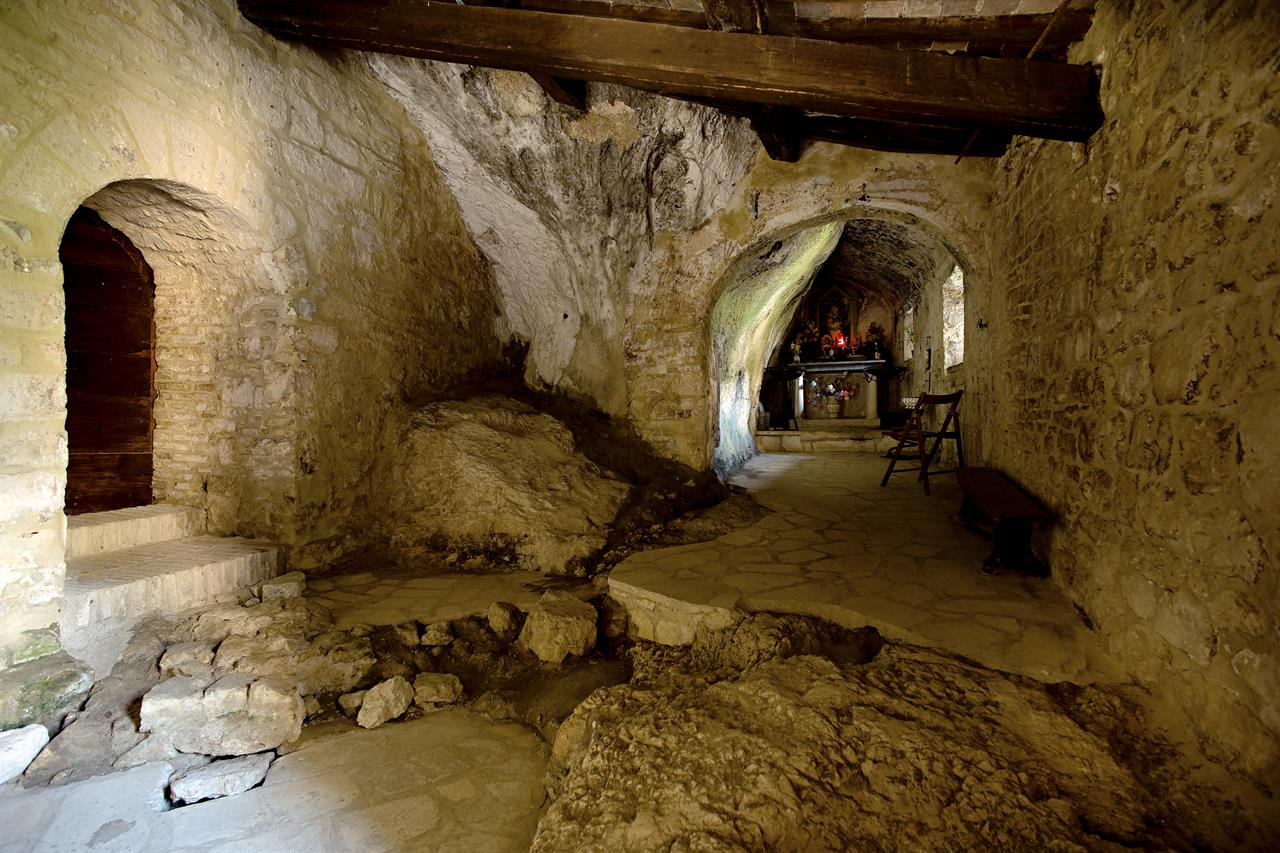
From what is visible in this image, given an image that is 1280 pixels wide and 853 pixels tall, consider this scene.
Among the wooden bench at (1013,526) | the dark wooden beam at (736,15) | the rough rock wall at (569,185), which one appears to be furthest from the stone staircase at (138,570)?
the wooden bench at (1013,526)

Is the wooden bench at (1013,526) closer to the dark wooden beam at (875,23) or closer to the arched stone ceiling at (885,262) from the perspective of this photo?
the dark wooden beam at (875,23)

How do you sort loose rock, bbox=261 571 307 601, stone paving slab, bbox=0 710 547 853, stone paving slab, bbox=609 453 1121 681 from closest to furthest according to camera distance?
1. stone paving slab, bbox=0 710 547 853
2. stone paving slab, bbox=609 453 1121 681
3. loose rock, bbox=261 571 307 601

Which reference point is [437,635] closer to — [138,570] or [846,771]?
[138,570]

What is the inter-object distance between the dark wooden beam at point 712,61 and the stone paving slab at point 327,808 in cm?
367

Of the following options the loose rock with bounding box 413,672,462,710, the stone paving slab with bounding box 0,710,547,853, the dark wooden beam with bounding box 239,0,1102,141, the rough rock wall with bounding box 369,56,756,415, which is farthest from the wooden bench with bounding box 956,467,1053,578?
the rough rock wall with bounding box 369,56,756,415

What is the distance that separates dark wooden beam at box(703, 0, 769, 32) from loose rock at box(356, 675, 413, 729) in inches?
153

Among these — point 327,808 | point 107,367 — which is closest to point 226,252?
point 107,367

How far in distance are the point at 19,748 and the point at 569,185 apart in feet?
16.2

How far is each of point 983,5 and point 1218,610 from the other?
10.0 ft

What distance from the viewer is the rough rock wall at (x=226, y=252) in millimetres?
2188

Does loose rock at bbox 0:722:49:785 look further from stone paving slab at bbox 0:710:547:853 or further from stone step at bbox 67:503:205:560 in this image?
stone step at bbox 67:503:205:560

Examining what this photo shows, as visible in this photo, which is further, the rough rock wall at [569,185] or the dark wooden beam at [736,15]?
the rough rock wall at [569,185]

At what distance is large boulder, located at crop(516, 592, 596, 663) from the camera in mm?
2799

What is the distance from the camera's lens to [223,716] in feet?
7.13
